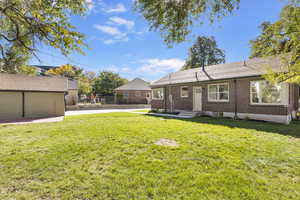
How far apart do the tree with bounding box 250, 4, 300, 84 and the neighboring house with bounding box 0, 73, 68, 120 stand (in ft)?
46.3

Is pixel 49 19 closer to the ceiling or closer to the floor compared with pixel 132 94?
closer to the ceiling

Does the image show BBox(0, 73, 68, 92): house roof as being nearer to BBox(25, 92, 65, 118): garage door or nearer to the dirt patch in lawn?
BBox(25, 92, 65, 118): garage door

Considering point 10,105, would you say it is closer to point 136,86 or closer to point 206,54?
point 136,86

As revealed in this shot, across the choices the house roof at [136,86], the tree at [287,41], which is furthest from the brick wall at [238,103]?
the house roof at [136,86]

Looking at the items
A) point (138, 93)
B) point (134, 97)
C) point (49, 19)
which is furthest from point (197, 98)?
point (134, 97)

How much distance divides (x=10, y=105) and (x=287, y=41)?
55.3 feet

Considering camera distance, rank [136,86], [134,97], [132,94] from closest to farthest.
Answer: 1. [132,94]
2. [134,97]
3. [136,86]

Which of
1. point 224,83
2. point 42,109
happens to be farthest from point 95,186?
point 42,109

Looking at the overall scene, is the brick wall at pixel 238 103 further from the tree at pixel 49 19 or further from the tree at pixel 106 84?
the tree at pixel 106 84

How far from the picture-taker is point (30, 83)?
13.1 metres

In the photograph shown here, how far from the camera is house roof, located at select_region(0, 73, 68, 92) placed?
12.0 metres

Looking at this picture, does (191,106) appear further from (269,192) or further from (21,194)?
(21,194)

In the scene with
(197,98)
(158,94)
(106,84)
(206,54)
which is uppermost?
(206,54)

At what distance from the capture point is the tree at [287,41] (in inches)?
173
